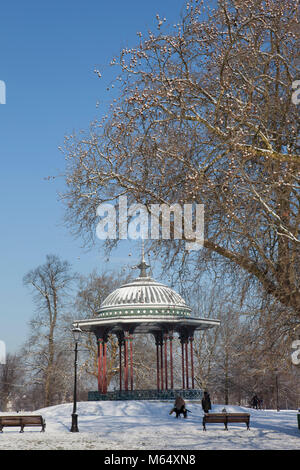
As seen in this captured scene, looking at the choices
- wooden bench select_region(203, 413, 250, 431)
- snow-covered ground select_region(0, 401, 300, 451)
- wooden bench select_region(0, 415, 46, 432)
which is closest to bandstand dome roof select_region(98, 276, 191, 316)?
snow-covered ground select_region(0, 401, 300, 451)

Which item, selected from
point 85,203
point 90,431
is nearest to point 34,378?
point 90,431

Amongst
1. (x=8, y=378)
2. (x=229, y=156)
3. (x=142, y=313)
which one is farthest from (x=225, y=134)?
(x=8, y=378)

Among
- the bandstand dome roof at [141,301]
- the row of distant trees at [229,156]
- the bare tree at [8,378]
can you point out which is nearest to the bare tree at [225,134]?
the row of distant trees at [229,156]

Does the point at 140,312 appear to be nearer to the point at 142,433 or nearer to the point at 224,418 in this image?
the point at 224,418

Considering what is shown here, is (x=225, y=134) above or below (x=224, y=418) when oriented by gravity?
above

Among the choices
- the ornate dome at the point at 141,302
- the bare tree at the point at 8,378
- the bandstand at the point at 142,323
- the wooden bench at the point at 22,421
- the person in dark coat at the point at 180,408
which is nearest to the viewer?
the wooden bench at the point at 22,421

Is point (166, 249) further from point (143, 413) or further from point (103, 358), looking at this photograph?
point (103, 358)

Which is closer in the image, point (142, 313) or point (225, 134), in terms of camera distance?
point (225, 134)

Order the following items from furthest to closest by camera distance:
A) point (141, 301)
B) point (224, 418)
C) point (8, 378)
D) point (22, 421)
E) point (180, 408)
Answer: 1. point (8, 378)
2. point (141, 301)
3. point (180, 408)
4. point (22, 421)
5. point (224, 418)

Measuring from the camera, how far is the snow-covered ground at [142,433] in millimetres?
16422

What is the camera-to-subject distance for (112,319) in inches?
1246

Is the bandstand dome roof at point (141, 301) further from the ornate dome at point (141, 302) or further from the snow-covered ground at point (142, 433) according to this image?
the snow-covered ground at point (142, 433)

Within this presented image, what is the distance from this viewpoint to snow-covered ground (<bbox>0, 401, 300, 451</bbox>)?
16.4 metres

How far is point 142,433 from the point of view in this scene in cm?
2017
